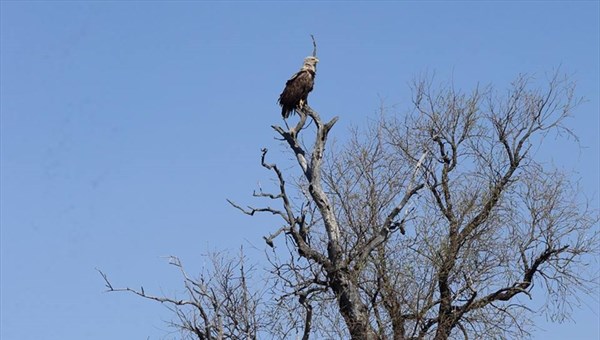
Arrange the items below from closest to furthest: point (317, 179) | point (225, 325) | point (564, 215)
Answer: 1. point (225, 325)
2. point (317, 179)
3. point (564, 215)

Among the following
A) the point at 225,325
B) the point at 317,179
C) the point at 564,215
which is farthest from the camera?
the point at 564,215

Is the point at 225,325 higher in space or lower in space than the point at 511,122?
lower

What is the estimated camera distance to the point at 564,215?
18.3 metres

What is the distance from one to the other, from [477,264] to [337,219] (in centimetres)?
197

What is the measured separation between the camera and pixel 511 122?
1895cm

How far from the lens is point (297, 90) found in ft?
58.0

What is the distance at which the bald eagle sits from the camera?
17.7m

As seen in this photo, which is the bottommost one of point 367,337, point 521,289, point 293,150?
point 367,337

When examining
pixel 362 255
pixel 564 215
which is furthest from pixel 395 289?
pixel 564 215

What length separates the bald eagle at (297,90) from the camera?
17672 millimetres

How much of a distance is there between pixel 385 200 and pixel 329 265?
150 centimetres

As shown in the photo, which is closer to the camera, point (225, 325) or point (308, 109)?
point (225, 325)

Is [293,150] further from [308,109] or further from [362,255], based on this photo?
[362,255]

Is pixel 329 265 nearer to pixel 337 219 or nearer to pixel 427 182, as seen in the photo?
pixel 337 219
